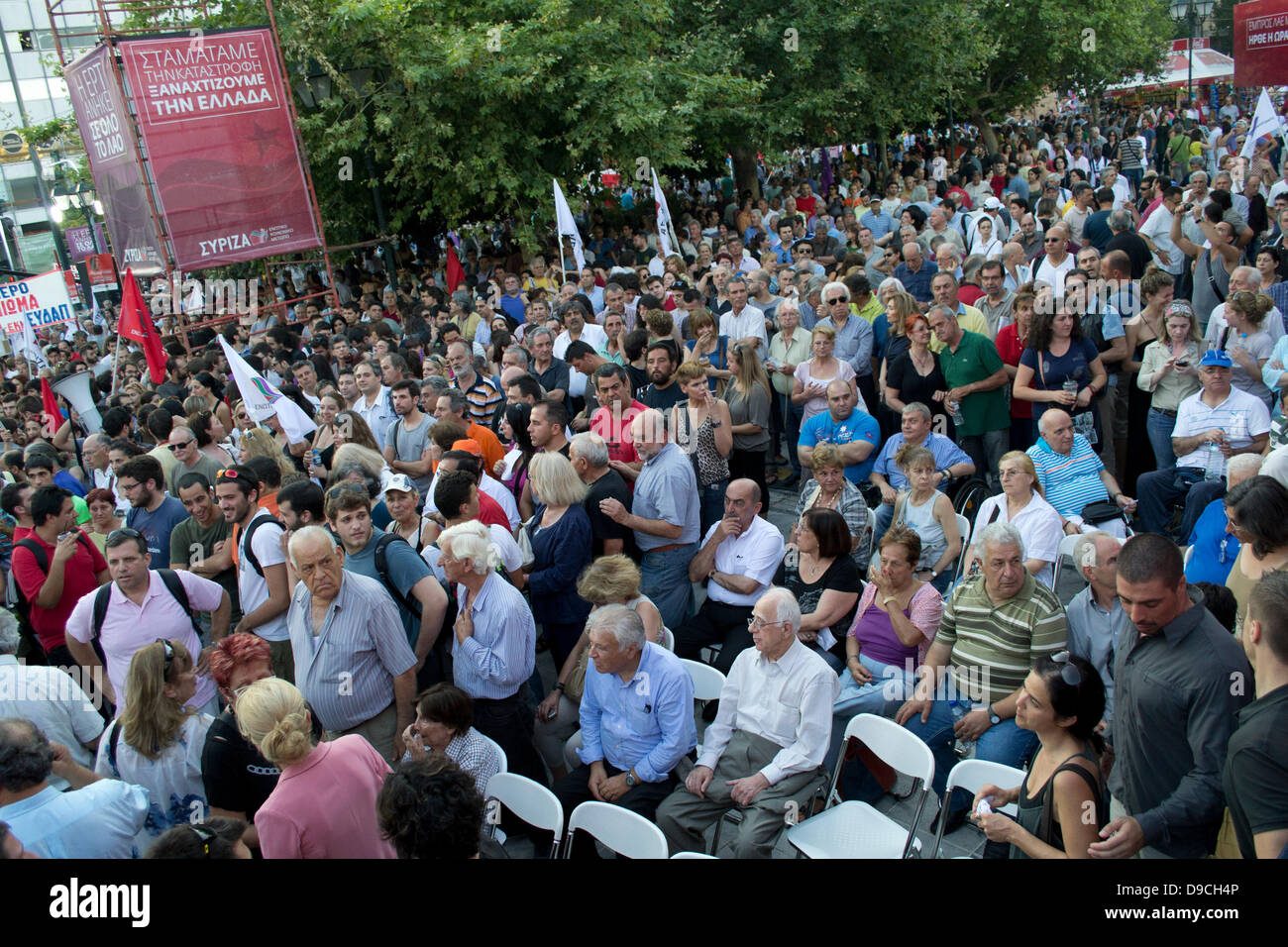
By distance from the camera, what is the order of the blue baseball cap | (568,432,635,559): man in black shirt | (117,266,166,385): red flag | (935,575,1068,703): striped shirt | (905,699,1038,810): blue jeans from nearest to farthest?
(905,699,1038,810): blue jeans < (935,575,1068,703): striped shirt < (568,432,635,559): man in black shirt < the blue baseball cap < (117,266,166,385): red flag

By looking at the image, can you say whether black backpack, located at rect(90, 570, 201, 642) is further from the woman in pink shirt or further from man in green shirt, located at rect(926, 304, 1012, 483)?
man in green shirt, located at rect(926, 304, 1012, 483)

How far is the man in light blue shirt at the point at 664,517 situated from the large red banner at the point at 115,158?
10507 millimetres

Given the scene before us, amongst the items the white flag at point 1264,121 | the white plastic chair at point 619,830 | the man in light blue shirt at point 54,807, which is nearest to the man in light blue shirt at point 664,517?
the white plastic chair at point 619,830

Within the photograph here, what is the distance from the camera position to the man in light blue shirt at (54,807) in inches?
133

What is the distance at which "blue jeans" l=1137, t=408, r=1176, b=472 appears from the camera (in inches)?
259

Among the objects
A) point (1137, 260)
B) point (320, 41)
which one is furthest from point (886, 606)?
point (320, 41)

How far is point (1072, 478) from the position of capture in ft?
19.5

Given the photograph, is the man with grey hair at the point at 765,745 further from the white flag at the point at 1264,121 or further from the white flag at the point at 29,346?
the white flag at the point at 29,346

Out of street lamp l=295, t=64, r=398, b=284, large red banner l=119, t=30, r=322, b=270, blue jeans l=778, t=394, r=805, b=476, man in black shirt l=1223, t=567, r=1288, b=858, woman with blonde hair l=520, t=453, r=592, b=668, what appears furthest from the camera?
street lamp l=295, t=64, r=398, b=284

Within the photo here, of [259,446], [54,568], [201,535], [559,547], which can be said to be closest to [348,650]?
[559,547]

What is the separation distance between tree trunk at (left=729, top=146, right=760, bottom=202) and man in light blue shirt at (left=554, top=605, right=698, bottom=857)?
1621 centimetres

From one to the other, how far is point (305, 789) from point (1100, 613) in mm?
3362

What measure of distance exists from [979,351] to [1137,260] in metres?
3.43

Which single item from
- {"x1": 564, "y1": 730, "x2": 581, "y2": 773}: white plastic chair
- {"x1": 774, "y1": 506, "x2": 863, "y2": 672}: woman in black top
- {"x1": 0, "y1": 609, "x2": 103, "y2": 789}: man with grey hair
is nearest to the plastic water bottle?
{"x1": 774, "y1": 506, "x2": 863, "y2": 672}: woman in black top
